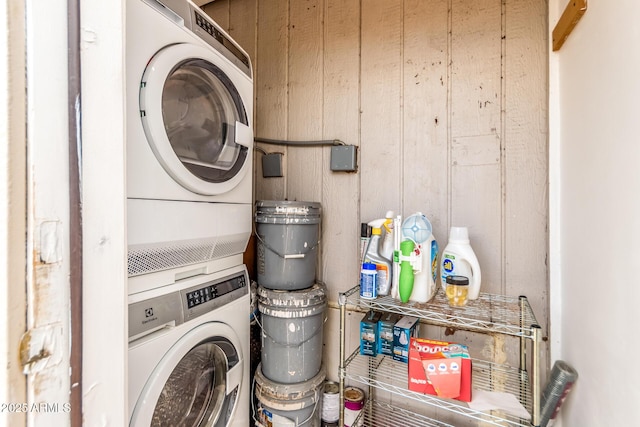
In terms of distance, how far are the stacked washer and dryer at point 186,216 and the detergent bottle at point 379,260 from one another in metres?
0.55

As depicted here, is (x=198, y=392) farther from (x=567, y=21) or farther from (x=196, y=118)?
(x=567, y=21)

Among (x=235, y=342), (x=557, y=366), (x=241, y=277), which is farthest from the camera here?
(x=241, y=277)

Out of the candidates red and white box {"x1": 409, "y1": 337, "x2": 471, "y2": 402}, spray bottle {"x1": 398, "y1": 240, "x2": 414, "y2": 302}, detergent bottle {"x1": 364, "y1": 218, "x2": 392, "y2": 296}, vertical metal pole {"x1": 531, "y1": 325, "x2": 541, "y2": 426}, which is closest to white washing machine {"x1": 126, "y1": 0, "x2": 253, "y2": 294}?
detergent bottle {"x1": 364, "y1": 218, "x2": 392, "y2": 296}

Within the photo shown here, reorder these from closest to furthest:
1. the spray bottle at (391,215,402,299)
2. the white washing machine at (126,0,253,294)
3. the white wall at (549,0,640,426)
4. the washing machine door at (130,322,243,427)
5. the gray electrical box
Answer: the white wall at (549,0,640,426) → the white washing machine at (126,0,253,294) → the washing machine door at (130,322,243,427) → the spray bottle at (391,215,402,299) → the gray electrical box

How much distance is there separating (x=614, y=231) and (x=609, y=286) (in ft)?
0.48

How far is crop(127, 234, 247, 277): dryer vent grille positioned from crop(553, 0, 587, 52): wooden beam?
1419 millimetres

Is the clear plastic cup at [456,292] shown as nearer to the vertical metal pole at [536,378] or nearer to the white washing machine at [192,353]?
the vertical metal pole at [536,378]

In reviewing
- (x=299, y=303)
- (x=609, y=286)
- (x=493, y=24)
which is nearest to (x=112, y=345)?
(x=299, y=303)

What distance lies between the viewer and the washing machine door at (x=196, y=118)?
2.81 ft

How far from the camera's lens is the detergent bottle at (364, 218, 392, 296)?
1.22 meters

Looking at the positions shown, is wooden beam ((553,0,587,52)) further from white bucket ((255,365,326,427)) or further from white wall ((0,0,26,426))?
→ white bucket ((255,365,326,427))

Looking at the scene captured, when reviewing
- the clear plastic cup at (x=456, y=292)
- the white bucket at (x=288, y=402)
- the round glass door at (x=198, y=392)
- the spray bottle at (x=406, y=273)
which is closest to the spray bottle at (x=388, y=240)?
the spray bottle at (x=406, y=273)

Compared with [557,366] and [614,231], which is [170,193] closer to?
[614,231]

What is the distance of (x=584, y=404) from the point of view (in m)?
0.94
